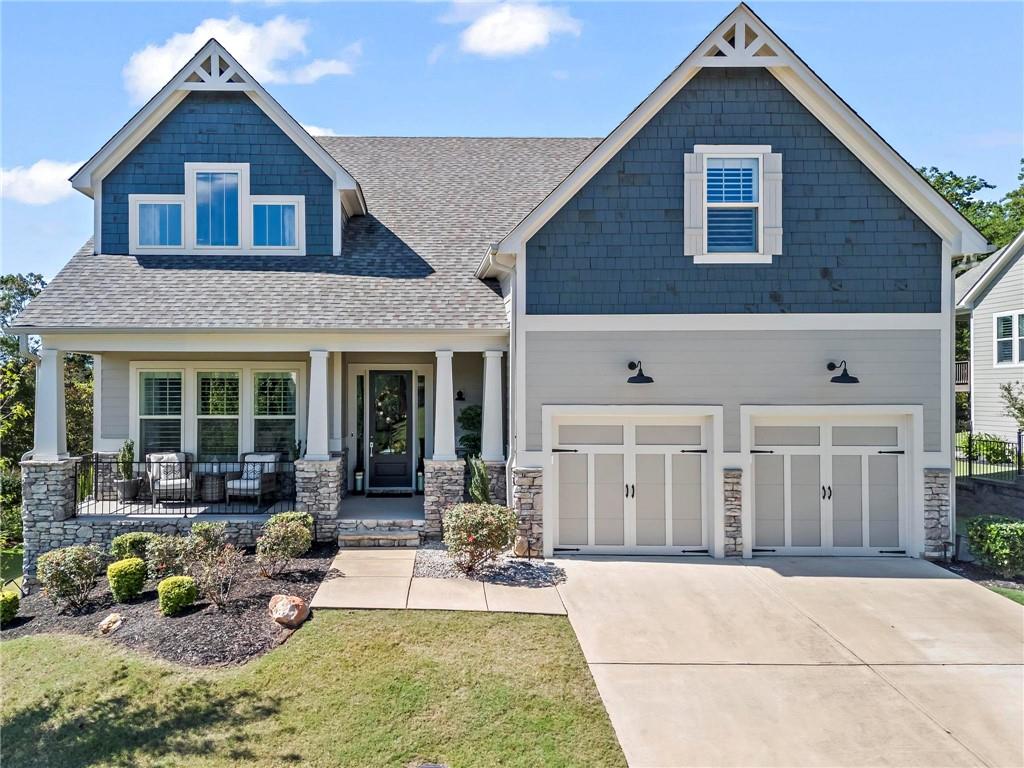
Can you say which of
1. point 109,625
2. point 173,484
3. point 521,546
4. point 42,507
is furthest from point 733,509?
point 42,507

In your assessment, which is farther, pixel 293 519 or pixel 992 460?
pixel 992 460

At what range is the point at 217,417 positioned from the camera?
12.2 m

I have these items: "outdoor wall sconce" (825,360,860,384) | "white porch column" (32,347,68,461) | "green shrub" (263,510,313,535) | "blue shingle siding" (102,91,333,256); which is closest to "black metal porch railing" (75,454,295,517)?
"white porch column" (32,347,68,461)

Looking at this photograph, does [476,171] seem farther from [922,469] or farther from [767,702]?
[767,702]

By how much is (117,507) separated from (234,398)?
282 cm

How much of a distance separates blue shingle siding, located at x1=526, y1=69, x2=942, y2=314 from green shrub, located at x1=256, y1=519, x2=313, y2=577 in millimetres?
5053

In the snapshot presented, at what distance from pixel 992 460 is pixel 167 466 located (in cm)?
1643

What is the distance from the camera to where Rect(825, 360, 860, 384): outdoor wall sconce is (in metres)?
9.53

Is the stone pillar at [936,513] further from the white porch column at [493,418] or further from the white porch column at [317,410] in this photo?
the white porch column at [317,410]

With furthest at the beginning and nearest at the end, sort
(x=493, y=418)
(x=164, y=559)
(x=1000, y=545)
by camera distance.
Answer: (x=493, y=418) < (x=1000, y=545) < (x=164, y=559)

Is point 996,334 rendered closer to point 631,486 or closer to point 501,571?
point 631,486

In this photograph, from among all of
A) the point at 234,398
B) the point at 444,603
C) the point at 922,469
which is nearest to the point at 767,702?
the point at 444,603

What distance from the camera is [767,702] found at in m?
5.53

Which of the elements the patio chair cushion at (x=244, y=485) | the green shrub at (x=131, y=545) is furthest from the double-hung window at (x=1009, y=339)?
the green shrub at (x=131, y=545)
